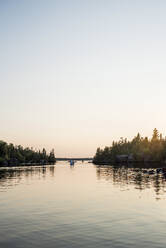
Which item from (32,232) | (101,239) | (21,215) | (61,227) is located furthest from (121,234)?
(21,215)

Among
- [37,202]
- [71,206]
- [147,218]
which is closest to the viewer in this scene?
[147,218]

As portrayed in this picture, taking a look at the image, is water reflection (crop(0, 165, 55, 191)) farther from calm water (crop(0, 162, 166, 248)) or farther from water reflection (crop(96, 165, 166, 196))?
calm water (crop(0, 162, 166, 248))

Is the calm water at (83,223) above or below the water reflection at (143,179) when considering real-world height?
above

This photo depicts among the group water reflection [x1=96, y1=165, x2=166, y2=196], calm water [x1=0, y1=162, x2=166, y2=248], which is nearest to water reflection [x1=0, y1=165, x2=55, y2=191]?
water reflection [x1=96, y1=165, x2=166, y2=196]

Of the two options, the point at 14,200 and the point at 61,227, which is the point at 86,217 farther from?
the point at 14,200

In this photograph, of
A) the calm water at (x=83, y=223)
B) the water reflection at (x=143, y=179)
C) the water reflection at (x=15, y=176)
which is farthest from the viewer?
the water reflection at (x=15, y=176)

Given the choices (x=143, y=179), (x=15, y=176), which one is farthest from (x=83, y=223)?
(x=15, y=176)

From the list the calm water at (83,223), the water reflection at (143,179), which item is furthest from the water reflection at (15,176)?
the calm water at (83,223)

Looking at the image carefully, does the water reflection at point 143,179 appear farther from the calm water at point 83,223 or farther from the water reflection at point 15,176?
the water reflection at point 15,176

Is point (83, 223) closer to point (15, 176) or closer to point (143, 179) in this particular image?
point (143, 179)

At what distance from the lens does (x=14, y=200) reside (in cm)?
3941

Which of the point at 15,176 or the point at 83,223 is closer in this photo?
the point at 83,223

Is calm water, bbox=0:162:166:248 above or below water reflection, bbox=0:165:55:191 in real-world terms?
above

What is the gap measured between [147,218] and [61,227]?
9040 mm
